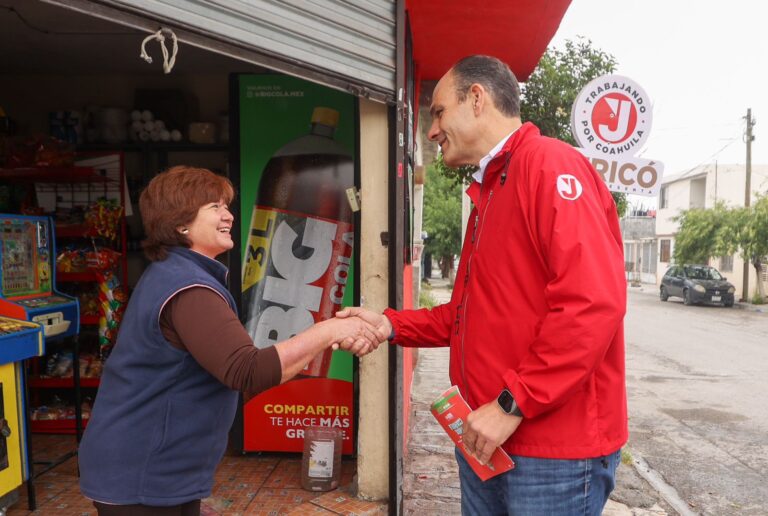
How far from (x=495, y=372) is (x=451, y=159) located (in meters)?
0.73

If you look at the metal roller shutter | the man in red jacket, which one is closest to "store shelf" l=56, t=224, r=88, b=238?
the metal roller shutter

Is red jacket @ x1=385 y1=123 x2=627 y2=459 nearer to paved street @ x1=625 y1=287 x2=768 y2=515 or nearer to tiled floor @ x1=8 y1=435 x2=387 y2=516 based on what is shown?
tiled floor @ x1=8 y1=435 x2=387 y2=516

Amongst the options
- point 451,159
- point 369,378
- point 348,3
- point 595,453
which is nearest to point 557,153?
point 451,159

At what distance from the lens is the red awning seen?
14.1ft

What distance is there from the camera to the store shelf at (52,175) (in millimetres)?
4422

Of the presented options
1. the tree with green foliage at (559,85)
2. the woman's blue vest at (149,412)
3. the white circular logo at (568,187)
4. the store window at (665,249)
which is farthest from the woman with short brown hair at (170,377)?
the store window at (665,249)

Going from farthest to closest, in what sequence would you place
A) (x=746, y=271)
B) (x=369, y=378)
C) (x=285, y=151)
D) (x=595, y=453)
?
(x=746, y=271) → (x=285, y=151) → (x=369, y=378) → (x=595, y=453)

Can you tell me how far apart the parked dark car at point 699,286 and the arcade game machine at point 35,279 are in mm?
21801

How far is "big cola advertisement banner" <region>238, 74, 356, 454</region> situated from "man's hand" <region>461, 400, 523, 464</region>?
260cm

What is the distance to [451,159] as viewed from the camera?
6.62 ft

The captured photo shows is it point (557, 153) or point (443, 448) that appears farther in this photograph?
point (443, 448)

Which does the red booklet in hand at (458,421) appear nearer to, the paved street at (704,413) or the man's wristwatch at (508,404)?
the man's wristwatch at (508,404)

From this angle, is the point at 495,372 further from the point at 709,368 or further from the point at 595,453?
the point at 709,368

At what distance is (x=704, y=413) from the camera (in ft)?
22.5
